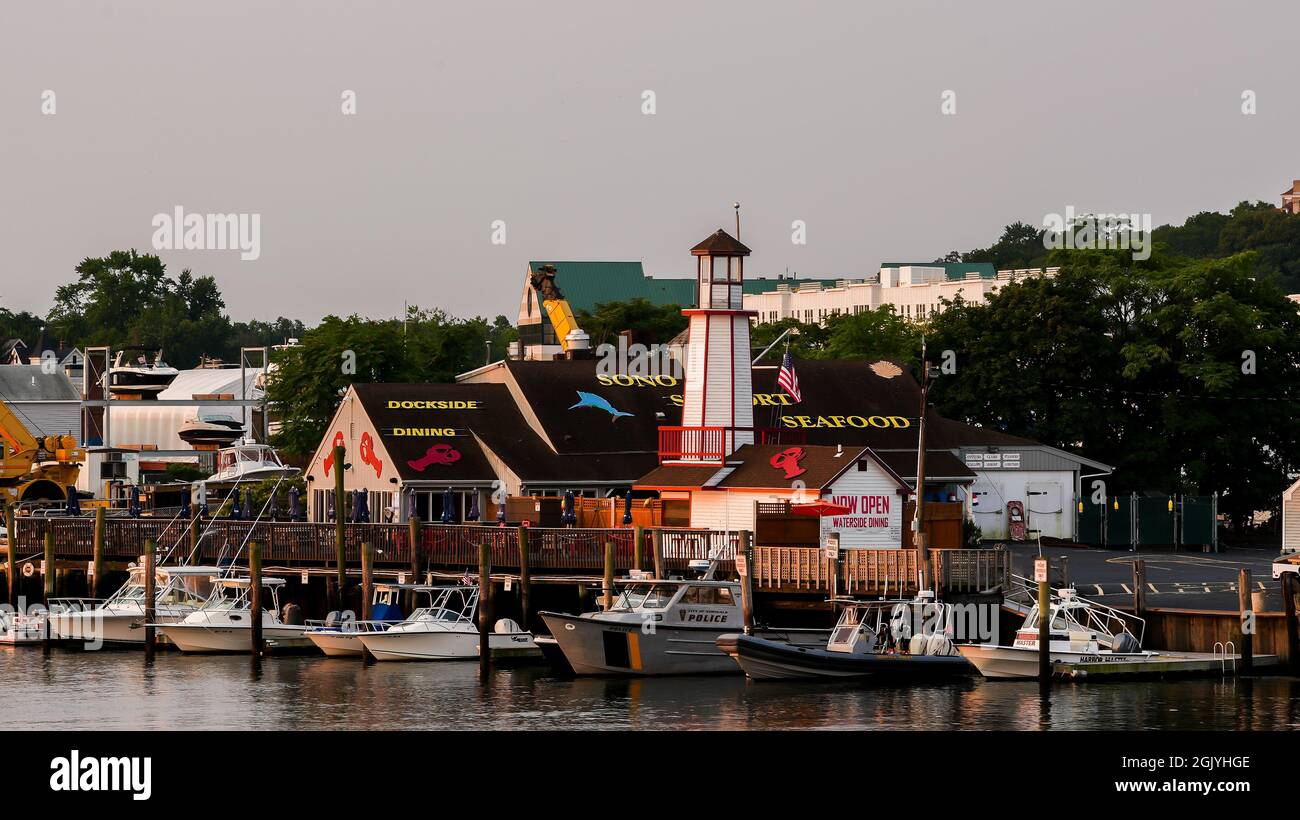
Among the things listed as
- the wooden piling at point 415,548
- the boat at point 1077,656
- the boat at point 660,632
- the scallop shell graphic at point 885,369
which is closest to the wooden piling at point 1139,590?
the boat at point 1077,656

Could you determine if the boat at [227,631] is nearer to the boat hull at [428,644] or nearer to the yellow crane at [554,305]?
the boat hull at [428,644]

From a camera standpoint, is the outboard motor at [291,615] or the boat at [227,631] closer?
the boat at [227,631]

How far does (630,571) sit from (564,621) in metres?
3.10

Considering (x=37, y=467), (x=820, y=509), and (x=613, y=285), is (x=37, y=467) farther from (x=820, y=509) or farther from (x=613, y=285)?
(x=613, y=285)

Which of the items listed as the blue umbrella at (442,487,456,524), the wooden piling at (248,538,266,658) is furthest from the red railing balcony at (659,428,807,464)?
the wooden piling at (248,538,266,658)

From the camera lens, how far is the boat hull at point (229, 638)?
5741cm

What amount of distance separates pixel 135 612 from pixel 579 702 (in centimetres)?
1901

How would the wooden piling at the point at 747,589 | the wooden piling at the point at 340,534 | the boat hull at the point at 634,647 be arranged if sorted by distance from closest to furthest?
the boat hull at the point at 634,647, the wooden piling at the point at 747,589, the wooden piling at the point at 340,534

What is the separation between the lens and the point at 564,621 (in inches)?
1988

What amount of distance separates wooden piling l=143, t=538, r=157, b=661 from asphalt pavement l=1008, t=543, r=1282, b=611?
2536 centimetres

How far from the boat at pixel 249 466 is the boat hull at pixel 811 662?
3329cm

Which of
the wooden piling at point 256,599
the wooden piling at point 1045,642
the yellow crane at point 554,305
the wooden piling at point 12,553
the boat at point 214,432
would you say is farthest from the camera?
the boat at point 214,432

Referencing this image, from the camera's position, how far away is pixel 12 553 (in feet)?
217
